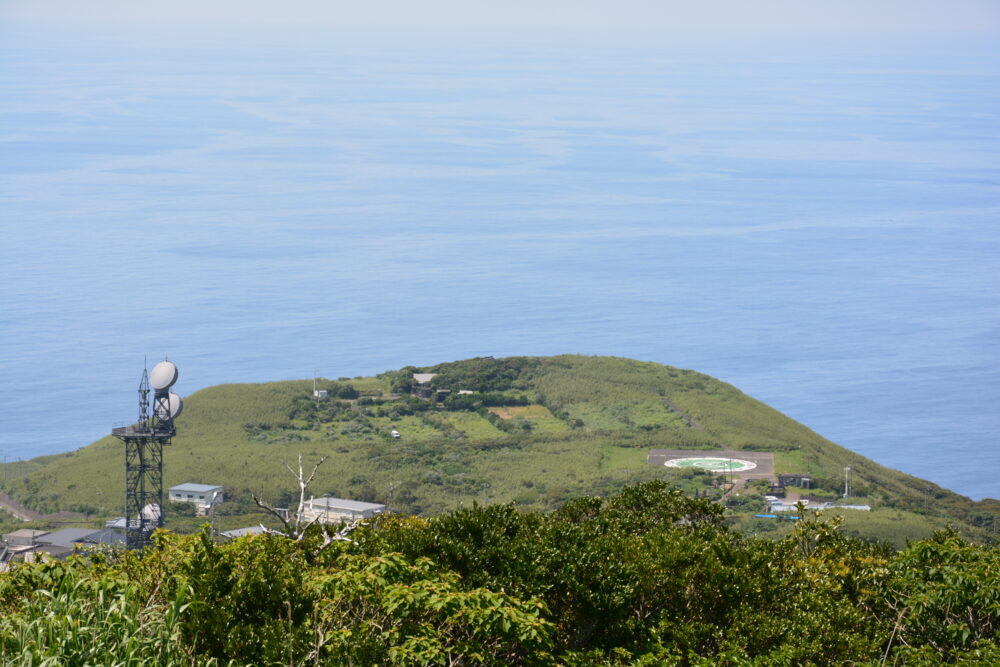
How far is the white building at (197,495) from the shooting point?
6288cm

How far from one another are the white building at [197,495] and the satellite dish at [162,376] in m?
16.0

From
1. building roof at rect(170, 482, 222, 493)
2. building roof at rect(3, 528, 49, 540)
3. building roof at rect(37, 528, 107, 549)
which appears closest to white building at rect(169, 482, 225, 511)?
building roof at rect(170, 482, 222, 493)

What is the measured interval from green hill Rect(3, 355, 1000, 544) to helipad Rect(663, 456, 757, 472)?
1850 millimetres

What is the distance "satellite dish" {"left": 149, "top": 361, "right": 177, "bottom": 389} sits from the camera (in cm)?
4659

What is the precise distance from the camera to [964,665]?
1371cm

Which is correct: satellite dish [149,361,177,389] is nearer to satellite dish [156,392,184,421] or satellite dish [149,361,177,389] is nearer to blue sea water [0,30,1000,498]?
satellite dish [156,392,184,421]

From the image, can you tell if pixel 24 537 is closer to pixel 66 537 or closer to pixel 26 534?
pixel 26 534

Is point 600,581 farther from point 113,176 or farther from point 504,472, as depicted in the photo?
point 113,176

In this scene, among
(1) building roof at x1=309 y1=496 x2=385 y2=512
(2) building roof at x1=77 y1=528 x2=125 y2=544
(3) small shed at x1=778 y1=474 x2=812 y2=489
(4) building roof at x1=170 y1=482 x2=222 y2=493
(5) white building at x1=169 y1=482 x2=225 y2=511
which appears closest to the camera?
(2) building roof at x1=77 y1=528 x2=125 y2=544

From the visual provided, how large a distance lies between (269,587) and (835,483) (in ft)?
200

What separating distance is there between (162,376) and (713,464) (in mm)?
37268

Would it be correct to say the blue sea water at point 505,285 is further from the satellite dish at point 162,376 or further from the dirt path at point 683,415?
the satellite dish at point 162,376

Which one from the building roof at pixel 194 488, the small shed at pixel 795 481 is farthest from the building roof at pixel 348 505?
the small shed at pixel 795 481

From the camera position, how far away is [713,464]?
2926 inches
